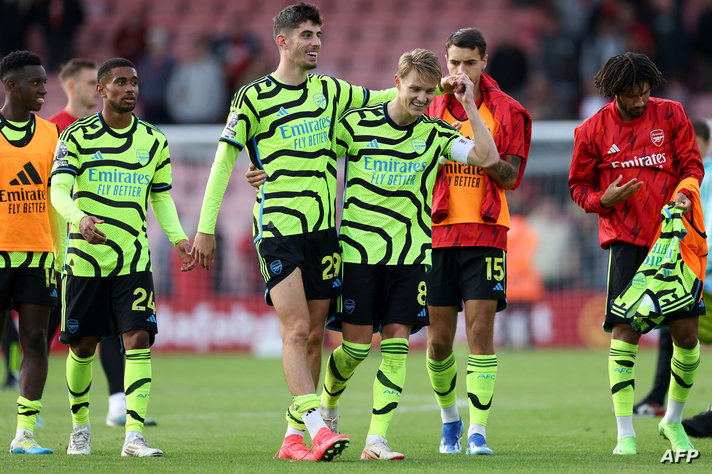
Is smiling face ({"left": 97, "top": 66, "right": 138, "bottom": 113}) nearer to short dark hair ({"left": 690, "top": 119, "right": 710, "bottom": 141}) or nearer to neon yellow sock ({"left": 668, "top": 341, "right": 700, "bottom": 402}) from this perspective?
neon yellow sock ({"left": 668, "top": 341, "right": 700, "bottom": 402})

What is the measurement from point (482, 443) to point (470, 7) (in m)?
16.5

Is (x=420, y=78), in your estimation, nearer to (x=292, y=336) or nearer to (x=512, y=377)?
(x=292, y=336)

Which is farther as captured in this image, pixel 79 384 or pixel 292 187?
→ pixel 79 384

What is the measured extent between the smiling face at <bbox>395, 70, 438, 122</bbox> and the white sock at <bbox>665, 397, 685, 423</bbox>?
2.29m

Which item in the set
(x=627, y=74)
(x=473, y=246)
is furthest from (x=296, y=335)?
(x=627, y=74)

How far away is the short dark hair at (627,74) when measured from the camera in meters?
6.41

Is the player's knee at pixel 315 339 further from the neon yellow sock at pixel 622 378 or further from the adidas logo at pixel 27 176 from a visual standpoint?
the adidas logo at pixel 27 176

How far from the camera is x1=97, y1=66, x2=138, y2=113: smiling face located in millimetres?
6570

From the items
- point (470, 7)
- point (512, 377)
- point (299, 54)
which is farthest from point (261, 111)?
point (470, 7)

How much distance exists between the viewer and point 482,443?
660cm

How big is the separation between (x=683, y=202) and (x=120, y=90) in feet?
10.8

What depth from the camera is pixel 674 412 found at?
662 cm

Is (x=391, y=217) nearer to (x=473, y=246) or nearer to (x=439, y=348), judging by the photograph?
(x=473, y=246)

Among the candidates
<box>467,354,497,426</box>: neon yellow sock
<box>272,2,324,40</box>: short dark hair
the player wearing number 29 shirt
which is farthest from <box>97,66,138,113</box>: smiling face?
the player wearing number 29 shirt
